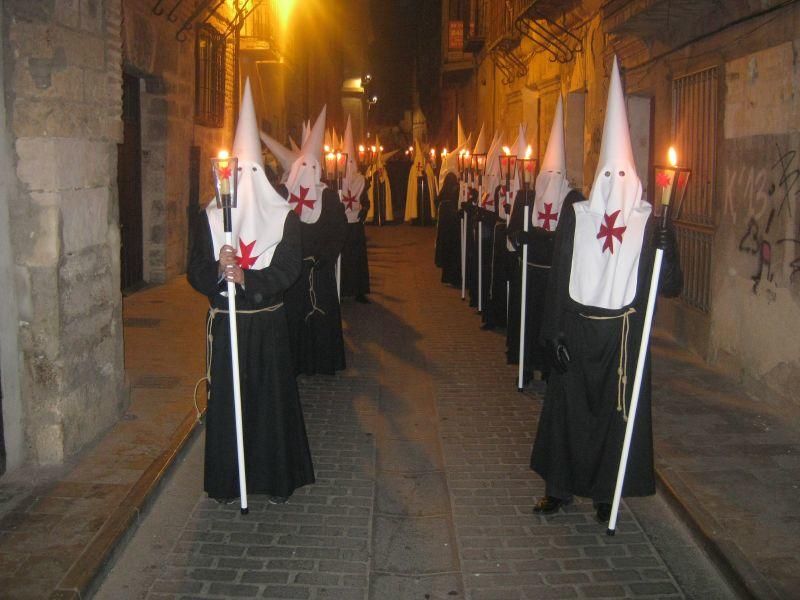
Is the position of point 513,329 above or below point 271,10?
below

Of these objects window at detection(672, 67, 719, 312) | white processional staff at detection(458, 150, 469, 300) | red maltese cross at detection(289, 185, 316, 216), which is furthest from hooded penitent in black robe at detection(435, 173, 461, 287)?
red maltese cross at detection(289, 185, 316, 216)

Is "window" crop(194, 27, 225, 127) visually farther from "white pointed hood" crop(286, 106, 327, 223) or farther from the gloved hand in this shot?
the gloved hand

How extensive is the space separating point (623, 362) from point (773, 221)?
3087 millimetres

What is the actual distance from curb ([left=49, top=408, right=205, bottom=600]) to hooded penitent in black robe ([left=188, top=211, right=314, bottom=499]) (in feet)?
1.36

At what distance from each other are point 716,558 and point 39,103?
4.67 metres

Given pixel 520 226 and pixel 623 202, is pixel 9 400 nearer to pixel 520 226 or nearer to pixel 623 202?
pixel 623 202

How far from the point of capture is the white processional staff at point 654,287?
15.9 feet

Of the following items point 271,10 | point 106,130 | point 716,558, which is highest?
point 271,10

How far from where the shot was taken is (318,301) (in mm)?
8953

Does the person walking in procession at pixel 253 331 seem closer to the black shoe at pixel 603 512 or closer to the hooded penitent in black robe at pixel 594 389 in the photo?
the hooded penitent in black robe at pixel 594 389

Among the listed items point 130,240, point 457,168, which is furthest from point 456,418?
point 457,168

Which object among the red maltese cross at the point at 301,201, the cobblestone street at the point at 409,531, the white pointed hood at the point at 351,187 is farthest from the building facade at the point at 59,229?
the white pointed hood at the point at 351,187

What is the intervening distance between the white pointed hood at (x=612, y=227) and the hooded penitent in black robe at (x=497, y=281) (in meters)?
5.67

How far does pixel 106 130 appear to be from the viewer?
6.25m
